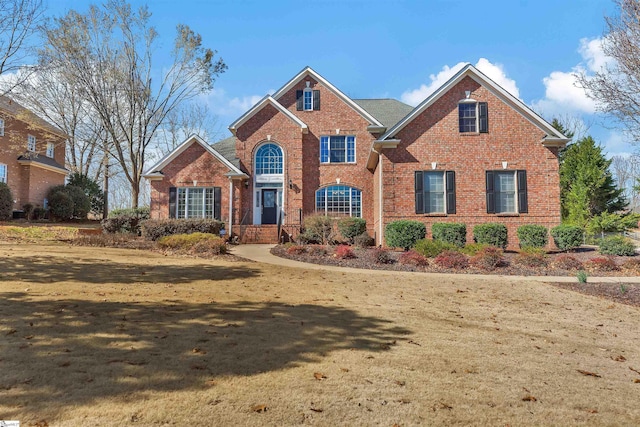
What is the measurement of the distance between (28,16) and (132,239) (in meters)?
11.0

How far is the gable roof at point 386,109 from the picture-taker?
24.1m

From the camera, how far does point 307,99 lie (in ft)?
75.3

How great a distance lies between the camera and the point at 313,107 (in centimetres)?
2283

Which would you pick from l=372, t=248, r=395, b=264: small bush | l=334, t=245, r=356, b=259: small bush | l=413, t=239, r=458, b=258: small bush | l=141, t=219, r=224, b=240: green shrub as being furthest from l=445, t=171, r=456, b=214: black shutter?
l=141, t=219, r=224, b=240: green shrub

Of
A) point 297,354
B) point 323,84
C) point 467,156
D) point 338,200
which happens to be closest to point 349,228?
point 338,200

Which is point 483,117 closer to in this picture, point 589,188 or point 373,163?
point 373,163

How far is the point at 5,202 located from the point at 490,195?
26934 mm

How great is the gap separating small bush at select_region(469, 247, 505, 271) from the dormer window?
13.8 metres

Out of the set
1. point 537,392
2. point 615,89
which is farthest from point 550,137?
point 537,392

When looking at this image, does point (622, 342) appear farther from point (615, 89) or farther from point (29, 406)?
point (615, 89)

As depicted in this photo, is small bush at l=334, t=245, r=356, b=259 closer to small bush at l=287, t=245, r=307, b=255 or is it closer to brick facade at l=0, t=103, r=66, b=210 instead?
small bush at l=287, t=245, r=307, b=255

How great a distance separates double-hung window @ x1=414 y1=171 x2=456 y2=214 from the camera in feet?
56.1

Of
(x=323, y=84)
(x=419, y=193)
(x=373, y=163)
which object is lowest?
(x=419, y=193)

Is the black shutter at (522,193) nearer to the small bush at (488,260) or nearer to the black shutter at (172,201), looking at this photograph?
the small bush at (488,260)
